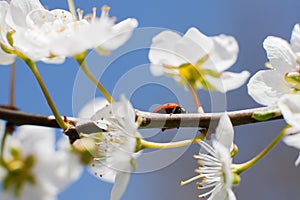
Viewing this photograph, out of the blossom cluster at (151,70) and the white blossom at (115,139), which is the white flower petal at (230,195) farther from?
the white blossom at (115,139)

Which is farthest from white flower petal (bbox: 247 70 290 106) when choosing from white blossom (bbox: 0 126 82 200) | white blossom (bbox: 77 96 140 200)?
white blossom (bbox: 0 126 82 200)

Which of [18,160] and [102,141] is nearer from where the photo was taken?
[102,141]

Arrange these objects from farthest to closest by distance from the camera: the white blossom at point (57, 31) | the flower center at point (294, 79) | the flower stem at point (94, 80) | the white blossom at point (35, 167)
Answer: the white blossom at point (35, 167)
the flower center at point (294, 79)
the flower stem at point (94, 80)
the white blossom at point (57, 31)

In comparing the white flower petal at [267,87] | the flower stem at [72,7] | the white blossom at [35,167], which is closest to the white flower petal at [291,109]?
the white flower petal at [267,87]

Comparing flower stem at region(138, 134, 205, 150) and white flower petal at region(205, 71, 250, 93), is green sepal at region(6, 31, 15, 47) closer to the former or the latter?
flower stem at region(138, 134, 205, 150)

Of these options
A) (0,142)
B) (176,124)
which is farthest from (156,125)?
(0,142)

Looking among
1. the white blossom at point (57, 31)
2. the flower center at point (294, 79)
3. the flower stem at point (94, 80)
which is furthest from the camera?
the flower center at point (294, 79)

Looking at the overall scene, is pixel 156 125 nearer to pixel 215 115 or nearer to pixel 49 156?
pixel 215 115
